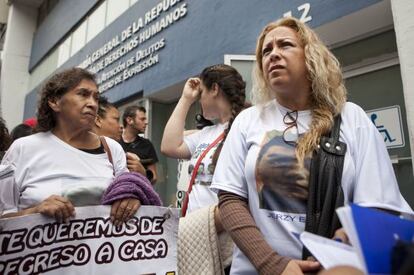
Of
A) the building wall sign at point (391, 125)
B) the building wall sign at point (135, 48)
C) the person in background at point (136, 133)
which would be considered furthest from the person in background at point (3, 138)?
the building wall sign at point (135, 48)

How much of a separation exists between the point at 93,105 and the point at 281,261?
1.34 meters

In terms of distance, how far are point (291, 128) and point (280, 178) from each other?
0.24 metres

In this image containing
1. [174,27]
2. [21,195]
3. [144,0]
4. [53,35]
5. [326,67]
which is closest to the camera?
[326,67]

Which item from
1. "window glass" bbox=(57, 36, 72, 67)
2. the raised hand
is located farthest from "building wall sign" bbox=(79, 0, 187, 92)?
the raised hand

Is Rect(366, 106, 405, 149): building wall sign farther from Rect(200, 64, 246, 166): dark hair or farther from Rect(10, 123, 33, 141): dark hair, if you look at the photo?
Rect(10, 123, 33, 141): dark hair

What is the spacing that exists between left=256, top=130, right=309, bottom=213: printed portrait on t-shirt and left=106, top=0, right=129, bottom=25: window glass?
789cm

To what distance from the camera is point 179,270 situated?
168cm

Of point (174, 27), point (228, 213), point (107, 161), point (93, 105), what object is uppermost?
point (174, 27)

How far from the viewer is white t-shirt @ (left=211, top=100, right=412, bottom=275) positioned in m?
1.22

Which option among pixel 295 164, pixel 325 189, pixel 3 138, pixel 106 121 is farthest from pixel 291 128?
pixel 106 121

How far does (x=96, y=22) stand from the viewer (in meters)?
9.71

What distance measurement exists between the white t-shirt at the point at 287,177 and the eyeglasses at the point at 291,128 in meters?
0.02

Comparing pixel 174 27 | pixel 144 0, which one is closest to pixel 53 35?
pixel 144 0

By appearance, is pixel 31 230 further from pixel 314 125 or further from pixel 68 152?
pixel 314 125
